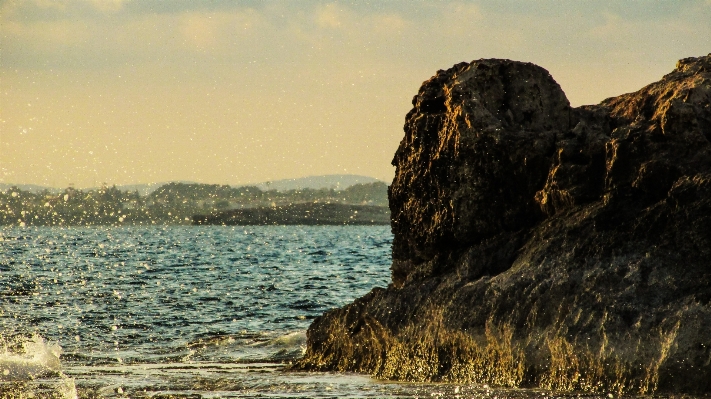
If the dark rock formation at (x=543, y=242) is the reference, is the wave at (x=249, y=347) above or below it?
below

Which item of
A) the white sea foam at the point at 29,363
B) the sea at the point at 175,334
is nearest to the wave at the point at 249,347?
the sea at the point at 175,334

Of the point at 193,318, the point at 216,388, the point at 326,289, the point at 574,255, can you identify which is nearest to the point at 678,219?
the point at 574,255

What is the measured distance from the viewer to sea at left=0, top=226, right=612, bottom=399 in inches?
411

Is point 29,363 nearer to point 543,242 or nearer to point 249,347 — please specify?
point 249,347

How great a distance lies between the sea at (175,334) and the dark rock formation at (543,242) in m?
0.54

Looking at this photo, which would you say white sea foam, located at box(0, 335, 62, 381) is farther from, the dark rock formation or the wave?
the dark rock formation

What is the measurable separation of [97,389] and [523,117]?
633cm

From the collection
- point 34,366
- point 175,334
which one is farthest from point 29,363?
point 175,334

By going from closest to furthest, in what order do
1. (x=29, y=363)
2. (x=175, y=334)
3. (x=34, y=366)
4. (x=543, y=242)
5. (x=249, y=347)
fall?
(x=543, y=242) → (x=34, y=366) → (x=29, y=363) → (x=249, y=347) → (x=175, y=334)

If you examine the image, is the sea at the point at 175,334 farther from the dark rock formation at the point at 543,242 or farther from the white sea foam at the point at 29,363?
the dark rock formation at the point at 543,242

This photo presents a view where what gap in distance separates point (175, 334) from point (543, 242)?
11766 millimetres

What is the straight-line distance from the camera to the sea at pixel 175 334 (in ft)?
34.2

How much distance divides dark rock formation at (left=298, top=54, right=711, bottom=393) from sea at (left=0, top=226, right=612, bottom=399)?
1.76 feet

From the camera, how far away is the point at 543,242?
10.2m
